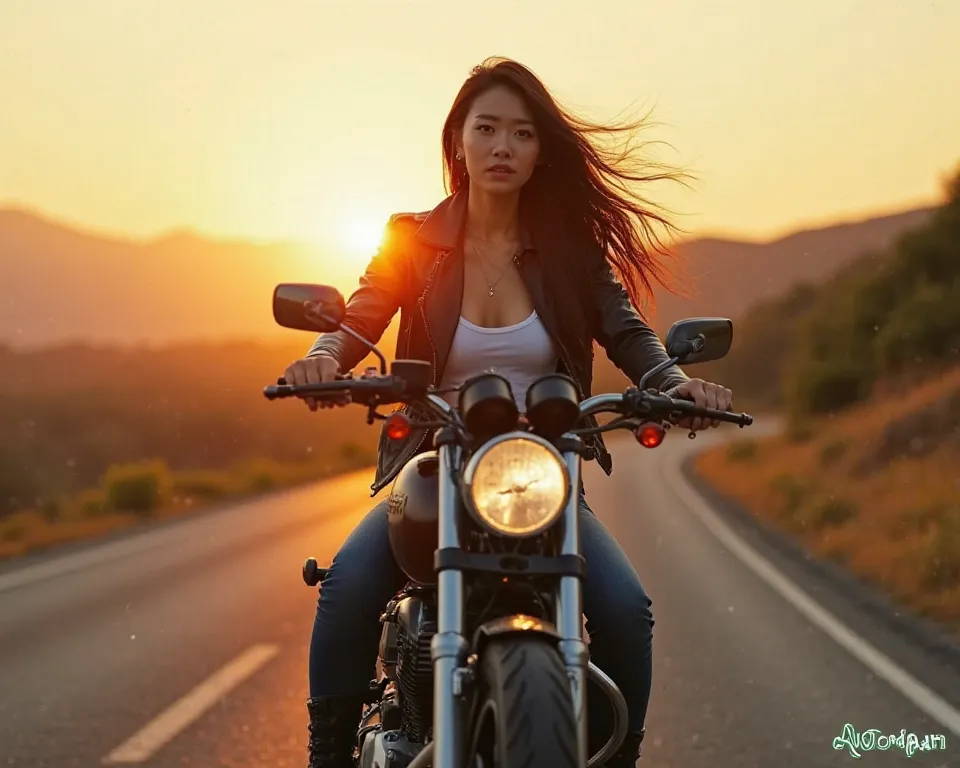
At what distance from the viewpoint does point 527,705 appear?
2469 mm

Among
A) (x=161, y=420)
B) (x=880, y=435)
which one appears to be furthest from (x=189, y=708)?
(x=161, y=420)

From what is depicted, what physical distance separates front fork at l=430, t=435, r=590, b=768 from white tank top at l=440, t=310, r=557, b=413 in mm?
947

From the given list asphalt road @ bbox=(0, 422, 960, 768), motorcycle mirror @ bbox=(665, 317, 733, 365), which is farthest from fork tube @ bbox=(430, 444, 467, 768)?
asphalt road @ bbox=(0, 422, 960, 768)

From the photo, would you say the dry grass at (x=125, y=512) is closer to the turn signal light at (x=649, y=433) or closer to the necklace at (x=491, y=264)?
the necklace at (x=491, y=264)

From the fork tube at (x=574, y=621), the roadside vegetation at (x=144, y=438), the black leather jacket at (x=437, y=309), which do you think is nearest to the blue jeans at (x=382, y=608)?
the black leather jacket at (x=437, y=309)

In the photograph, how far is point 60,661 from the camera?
731cm

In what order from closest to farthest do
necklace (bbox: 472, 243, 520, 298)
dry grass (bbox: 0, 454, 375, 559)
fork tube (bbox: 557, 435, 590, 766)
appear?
fork tube (bbox: 557, 435, 590, 766)
necklace (bbox: 472, 243, 520, 298)
dry grass (bbox: 0, 454, 375, 559)

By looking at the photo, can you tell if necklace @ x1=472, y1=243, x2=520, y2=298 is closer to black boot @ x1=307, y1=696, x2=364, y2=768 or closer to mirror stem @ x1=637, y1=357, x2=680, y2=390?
mirror stem @ x1=637, y1=357, x2=680, y2=390

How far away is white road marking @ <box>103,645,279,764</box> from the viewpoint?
5414 millimetres

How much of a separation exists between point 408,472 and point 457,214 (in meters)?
1.23

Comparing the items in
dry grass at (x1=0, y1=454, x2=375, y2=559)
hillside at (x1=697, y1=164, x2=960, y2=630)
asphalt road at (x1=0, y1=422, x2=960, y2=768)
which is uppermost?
hillside at (x1=697, y1=164, x2=960, y2=630)

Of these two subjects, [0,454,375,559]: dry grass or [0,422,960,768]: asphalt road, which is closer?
[0,422,960,768]: asphalt road

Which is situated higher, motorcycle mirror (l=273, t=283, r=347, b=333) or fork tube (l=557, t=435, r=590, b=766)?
motorcycle mirror (l=273, t=283, r=347, b=333)

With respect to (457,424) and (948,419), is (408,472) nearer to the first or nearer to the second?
(457,424)
